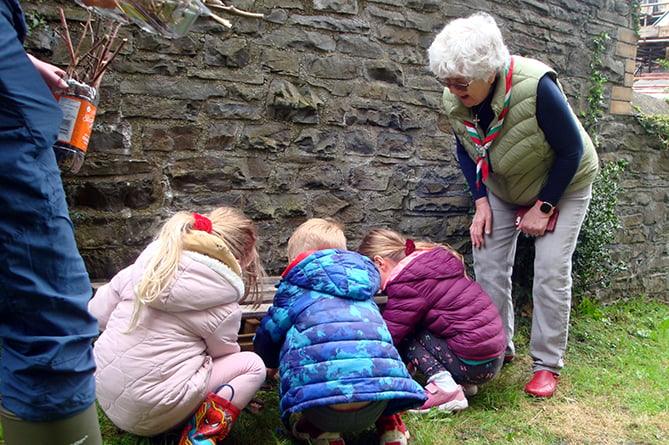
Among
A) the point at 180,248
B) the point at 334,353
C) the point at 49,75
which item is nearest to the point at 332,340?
the point at 334,353

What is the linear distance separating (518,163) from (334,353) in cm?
144

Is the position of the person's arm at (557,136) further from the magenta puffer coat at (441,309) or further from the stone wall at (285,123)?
the stone wall at (285,123)

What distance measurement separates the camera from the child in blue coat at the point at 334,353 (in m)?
2.08

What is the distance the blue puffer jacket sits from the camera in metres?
2.07

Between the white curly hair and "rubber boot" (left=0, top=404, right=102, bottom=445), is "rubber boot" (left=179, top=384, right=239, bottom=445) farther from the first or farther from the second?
the white curly hair

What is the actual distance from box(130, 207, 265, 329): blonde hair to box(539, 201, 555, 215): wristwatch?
4.79ft

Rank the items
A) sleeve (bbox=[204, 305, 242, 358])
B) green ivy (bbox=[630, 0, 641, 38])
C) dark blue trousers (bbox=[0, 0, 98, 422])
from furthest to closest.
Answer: green ivy (bbox=[630, 0, 641, 38]) < sleeve (bbox=[204, 305, 242, 358]) < dark blue trousers (bbox=[0, 0, 98, 422])

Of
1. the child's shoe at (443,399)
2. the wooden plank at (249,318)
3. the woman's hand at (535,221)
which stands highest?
the woman's hand at (535,221)

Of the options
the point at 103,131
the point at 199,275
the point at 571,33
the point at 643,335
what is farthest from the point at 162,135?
the point at 643,335

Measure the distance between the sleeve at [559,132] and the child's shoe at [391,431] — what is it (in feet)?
4.53

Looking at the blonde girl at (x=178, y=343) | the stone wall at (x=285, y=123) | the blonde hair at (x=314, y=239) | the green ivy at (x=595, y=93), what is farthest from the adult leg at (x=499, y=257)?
the green ivy at (x=595, y=93)

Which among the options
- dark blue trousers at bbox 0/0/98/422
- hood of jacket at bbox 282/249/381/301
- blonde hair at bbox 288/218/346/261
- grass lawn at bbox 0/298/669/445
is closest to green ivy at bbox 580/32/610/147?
grass lawn at bbox 0/298/669/445

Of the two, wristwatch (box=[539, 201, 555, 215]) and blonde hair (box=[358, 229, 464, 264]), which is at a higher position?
wristwatch (box=[539, 201, 555, 215])

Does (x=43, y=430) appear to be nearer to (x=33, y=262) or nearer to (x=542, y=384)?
(x=33, y=262)
